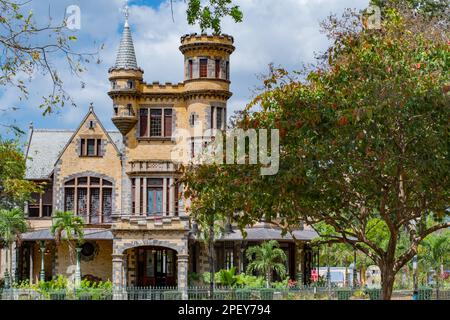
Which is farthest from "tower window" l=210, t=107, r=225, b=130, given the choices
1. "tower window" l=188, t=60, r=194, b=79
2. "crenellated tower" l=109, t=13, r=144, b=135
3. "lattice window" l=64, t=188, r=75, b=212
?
"lattice window" l=64, t=188, r=75, b=212

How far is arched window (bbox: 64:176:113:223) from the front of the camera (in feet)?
174

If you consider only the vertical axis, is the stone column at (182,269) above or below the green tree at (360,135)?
below

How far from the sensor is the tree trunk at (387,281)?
19.9 m

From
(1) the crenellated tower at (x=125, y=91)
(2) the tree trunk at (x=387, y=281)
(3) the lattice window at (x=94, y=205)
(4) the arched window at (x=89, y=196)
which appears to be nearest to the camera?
(2) the tree trunk at (x=387, y=281)

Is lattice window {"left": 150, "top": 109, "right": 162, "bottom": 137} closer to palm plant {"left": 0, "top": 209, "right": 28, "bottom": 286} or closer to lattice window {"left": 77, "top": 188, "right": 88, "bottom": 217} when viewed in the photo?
lattice window {"left": 77, "top": 188, "right": 88, "bottom": 217}

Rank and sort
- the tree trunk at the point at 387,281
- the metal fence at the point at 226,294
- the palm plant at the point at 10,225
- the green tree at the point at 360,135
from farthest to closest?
the palm plant at the point at 10,225, the metal fence at the point at 226,294, the tree trunk at the point at 387,281, the green tree at the point at 360,135

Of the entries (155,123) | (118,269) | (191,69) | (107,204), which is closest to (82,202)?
(107,204)

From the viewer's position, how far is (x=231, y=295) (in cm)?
3781

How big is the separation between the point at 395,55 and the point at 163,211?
109 feet

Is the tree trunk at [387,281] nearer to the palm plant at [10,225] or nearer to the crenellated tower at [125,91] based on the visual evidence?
the palm plant at [10,225]

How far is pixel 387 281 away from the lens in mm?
20000

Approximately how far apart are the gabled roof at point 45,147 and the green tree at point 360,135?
A: 3510cm

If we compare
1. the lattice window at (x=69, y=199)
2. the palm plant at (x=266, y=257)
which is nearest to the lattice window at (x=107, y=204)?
the lattice window at (x=69, y=199)
